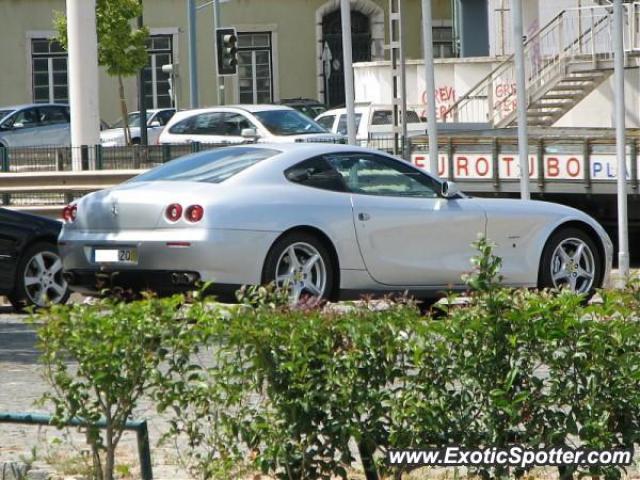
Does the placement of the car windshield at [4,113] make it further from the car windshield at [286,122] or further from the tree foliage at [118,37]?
the car windshield at [286,122]

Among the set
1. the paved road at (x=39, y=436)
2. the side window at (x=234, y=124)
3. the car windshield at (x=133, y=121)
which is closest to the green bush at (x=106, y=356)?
the paved road at (x=39, y=436)

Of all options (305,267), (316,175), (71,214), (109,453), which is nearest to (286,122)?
(71,214)

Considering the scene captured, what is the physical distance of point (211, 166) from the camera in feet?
A: 42.6

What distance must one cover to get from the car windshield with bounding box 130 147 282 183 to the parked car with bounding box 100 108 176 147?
95.9 feet

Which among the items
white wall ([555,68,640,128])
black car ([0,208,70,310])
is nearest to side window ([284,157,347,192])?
black car ([0,208,70,310])

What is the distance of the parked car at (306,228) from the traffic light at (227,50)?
23075 mm

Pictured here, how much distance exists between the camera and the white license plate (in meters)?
12.4

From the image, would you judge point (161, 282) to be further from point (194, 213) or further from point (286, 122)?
point (286, 122)

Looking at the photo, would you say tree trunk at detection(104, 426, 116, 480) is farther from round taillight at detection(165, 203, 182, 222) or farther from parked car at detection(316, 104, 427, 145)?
parked car at detection(316, 104, 427, 145)

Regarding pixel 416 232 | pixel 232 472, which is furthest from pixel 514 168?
pixel 232 472

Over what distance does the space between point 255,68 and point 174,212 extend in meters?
47.0

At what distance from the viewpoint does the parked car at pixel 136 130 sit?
44378 millimetres

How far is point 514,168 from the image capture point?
2066cm

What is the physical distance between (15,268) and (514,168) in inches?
307
